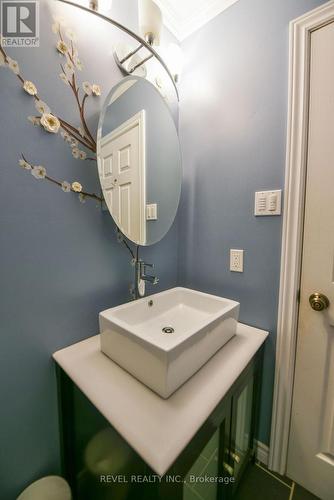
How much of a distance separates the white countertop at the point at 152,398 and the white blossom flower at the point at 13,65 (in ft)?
3.13

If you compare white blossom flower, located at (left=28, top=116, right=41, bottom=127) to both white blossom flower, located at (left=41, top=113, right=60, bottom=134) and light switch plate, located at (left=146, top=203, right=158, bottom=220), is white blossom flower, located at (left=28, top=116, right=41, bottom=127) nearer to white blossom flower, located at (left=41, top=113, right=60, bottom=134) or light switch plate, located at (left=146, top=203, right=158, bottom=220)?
white blossom flower, located at (left=41, top=113, right=60, bottom=134)

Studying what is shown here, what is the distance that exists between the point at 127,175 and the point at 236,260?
2.21 ft

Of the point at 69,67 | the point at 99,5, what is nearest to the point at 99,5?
the point at 99,5

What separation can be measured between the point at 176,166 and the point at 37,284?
2.93 feet

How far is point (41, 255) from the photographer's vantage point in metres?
0.73

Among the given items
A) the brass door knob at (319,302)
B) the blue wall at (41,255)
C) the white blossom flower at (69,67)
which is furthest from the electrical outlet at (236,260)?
the white blossom flower at (69,67)

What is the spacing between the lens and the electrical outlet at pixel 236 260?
1057 mm

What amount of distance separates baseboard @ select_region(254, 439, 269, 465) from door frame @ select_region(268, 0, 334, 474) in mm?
22

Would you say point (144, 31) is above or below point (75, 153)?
above

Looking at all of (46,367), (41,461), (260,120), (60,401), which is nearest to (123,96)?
(260,120)

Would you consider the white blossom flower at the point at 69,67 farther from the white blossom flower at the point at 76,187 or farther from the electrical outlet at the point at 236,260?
the electrical outlet at the point at 236,260

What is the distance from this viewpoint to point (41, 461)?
0.78 metres

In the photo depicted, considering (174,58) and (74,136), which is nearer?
(74,136)

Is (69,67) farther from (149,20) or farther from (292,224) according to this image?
(292,224)
